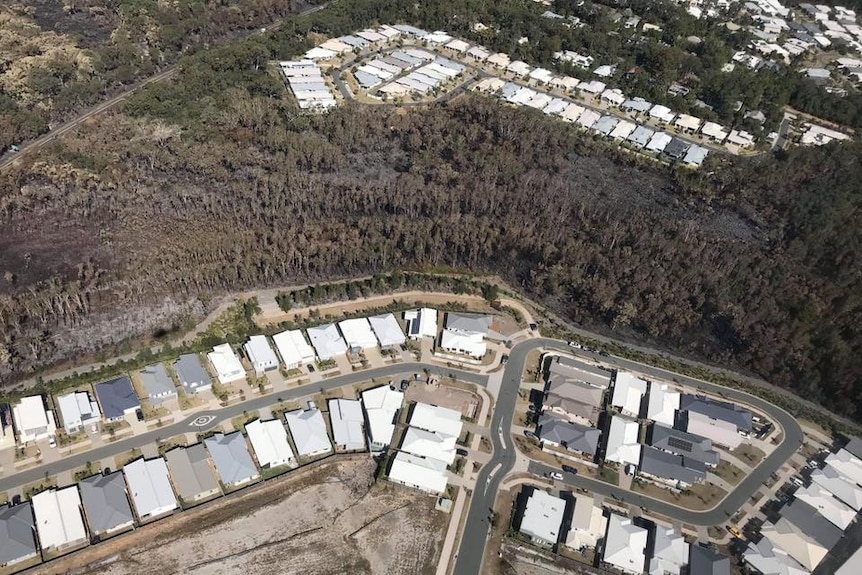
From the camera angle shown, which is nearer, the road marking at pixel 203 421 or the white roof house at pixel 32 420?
the white roof house at pixel 32 420

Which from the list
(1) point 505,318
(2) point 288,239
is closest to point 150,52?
(2) point 288,239

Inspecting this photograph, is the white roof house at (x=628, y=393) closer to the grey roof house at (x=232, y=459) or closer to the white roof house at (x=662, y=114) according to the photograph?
the grey roof house at (x=232, y=459)

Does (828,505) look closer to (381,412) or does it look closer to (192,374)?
(381,412)

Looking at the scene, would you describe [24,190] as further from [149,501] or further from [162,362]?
[149,501]

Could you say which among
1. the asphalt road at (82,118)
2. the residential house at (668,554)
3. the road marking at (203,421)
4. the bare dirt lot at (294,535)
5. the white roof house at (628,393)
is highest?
the asphalt road at (82,118)

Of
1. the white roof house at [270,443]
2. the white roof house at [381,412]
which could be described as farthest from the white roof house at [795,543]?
the white roof house at [270,443]

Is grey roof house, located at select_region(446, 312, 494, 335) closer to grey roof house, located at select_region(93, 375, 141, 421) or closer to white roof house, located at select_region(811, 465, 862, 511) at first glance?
grey roof house, located at select_region(93, 375, 141, 421)

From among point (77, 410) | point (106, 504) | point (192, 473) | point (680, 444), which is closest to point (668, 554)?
point (680, 444)
